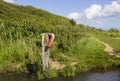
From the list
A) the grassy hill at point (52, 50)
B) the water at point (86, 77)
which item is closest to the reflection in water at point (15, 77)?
the water at point (86, 77)

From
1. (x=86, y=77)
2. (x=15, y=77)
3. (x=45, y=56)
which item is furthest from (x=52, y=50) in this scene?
(x=86, y=77)

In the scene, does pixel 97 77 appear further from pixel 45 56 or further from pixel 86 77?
pixel 45 56

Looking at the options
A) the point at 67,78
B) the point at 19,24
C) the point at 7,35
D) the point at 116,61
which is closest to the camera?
the point at 67,78

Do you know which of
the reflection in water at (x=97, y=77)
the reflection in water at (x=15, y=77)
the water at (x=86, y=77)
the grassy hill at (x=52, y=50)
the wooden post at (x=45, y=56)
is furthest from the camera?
the grassy hill at (x=52, y=50)

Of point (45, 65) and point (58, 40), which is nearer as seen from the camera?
point (45, 65)

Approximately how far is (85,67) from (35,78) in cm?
898

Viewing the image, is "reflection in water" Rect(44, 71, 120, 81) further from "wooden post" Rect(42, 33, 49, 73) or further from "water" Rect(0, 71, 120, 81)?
"wooden post" Rect(42, 33, 49, 73)

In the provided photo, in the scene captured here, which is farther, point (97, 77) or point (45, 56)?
point (97, 77)

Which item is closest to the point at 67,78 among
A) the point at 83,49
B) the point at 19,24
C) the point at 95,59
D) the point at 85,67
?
the point at 85,67

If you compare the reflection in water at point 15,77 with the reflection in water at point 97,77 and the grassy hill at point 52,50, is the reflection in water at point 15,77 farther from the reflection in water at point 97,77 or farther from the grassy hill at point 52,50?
the reflection in water at point 97,77

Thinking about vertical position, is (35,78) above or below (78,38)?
below

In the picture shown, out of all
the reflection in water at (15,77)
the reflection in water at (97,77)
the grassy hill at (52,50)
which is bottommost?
the reflection in water at (15,77)

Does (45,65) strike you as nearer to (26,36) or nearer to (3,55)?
(3,55)

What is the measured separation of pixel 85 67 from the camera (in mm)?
49531
